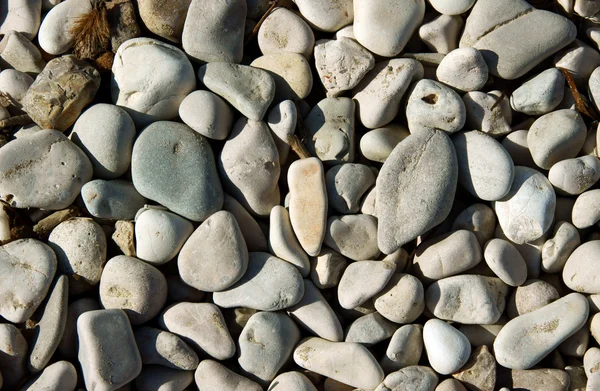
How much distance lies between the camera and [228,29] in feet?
6.93

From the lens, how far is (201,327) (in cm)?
194

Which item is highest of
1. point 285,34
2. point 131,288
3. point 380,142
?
point 285,34

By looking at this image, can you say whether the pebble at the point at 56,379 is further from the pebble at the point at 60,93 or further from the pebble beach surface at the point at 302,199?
the pebble at the point at 60,93

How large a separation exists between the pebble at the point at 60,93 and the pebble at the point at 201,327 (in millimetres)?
773

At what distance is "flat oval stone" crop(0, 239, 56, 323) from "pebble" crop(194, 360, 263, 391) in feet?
1.89

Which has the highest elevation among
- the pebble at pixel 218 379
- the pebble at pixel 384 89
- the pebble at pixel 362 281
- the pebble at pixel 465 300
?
the pebble at pixel 384 89

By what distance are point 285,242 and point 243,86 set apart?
1.83 ft

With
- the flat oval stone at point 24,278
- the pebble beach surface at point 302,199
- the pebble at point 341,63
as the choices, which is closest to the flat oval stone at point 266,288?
the pebble beach surface at point 302,199

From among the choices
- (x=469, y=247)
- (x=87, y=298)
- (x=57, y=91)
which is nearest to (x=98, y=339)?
(x=87, y=298)

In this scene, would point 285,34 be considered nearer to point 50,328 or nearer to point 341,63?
point 341,63

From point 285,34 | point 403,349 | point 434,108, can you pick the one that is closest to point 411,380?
point 403,349

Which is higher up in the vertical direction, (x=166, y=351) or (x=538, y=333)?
(x=166, y=351)

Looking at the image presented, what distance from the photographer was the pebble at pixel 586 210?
2.00m

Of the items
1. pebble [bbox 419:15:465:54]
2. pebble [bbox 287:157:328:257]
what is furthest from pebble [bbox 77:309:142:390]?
pebble [bbox 419:15:465:54]
